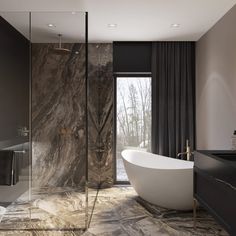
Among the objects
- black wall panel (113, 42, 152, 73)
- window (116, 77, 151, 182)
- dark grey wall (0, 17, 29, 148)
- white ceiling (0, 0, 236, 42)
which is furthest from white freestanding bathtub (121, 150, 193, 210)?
white ceiling (0, 0, 236, 42)

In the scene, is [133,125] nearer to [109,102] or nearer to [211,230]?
[109,102]

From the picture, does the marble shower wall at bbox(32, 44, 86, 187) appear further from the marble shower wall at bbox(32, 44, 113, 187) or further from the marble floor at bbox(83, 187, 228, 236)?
the marble floor at bbox(83, 187, 228, 236)

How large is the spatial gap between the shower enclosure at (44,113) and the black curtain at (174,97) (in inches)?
59.1

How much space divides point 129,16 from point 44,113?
1706 millimetres

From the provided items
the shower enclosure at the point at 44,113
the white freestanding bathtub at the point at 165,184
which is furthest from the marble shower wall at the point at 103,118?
the white freestanding bathtub at the point at 165,184

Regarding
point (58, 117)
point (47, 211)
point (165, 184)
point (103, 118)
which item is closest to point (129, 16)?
point (58, 117)

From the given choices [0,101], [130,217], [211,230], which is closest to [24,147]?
[0,101]

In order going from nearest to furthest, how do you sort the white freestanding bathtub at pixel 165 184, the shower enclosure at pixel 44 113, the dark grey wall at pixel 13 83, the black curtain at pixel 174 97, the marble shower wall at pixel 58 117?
the white freestanding bathtub at pixel 165 184, the shower enclosure at pixel 44 113, the dark grey wall at pixel 13 83, the marble shower wall at pixel 58 117, the black curtain at pixel 174 97

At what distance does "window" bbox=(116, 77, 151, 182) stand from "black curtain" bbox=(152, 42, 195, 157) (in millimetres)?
278

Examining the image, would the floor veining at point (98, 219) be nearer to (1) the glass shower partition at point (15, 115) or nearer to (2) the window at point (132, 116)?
(1) the glass shower partition at point (15, 115)

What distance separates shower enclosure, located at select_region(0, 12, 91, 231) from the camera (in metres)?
3.55

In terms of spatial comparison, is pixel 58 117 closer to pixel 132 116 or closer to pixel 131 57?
pixel 132 116

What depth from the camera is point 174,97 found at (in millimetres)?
4871

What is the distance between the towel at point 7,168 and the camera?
10.6 feet
